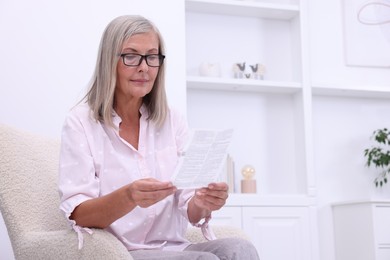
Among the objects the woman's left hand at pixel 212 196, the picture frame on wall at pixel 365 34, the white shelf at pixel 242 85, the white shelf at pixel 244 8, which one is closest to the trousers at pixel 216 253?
the woman's left hand at pixel 212 196

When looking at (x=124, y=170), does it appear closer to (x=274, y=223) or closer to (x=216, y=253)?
(x=216, y=253)

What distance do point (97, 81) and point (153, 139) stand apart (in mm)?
245

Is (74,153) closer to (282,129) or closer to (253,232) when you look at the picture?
(253,232)

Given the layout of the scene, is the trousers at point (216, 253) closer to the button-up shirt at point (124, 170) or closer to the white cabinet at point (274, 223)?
the button-up shirt at point (124, 170)

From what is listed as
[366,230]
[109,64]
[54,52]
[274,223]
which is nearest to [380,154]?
[366,230]

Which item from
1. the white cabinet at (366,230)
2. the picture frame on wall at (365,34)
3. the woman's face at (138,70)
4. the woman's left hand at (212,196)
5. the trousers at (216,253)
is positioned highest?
the picture frame on wall at (365,34)

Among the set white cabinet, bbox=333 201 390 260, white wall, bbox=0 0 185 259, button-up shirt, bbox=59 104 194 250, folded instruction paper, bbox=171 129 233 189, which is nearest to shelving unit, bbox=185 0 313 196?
white cabinet, bbox=333 201 390 260

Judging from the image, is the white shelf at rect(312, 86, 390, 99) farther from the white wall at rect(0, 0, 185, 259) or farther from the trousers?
the trousers

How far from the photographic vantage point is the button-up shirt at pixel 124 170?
5.56ft

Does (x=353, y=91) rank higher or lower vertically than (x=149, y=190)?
higher

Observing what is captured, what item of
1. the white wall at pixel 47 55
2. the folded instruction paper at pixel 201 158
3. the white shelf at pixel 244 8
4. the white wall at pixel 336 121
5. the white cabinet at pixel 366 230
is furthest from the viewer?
the white wall at pixel 336 121

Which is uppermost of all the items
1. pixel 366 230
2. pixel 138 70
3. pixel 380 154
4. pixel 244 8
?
pixel 244 8

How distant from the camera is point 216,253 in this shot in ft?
5.67

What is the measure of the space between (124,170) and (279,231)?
1.88 meters
